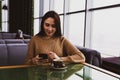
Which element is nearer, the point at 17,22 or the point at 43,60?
the point at 43,60

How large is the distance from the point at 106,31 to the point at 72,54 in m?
2.36

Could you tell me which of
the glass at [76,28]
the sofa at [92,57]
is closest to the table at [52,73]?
the sofa at [92,57]

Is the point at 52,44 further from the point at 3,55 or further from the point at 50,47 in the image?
the point at 3,55

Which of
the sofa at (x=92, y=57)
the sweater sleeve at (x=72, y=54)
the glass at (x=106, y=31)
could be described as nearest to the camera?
the sweater sleeve at (x=72, y=54)

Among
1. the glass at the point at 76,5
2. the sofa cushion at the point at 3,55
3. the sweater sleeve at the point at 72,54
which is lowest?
the sofa cushion at the point at 3,55

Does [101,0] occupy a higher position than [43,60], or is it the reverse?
[101,0]

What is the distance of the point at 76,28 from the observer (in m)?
5.13

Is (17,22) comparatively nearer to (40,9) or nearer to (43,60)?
(40,9)

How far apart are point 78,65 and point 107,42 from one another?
249 cm

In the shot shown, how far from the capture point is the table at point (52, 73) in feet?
4.72

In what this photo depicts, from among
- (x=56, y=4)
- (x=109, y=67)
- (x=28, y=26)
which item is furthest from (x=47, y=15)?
(x=28, y=26)

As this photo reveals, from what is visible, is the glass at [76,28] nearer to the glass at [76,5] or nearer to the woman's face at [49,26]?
the glass at [76,5]

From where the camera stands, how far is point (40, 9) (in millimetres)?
7641

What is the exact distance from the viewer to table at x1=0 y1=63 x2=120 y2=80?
4.72ft
